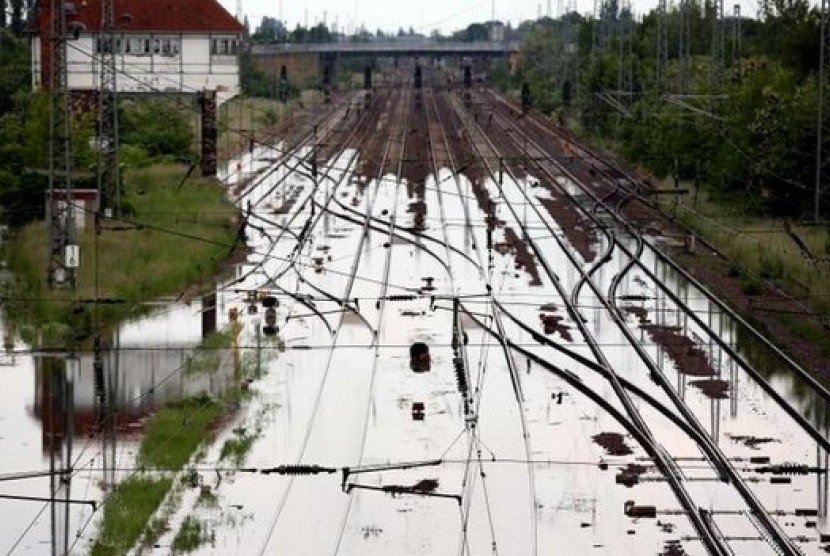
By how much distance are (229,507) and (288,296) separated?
44.5 ft

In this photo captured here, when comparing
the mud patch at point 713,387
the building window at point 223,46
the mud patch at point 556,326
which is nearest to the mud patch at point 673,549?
the mud patch at point 713,387

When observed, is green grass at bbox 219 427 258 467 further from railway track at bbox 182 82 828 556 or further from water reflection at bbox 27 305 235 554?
water reflection at bbox 27 305 235 554

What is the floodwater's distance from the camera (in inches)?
711

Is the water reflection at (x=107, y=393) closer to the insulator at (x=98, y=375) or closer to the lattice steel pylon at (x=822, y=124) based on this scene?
the insulator at (x=98, y=375)

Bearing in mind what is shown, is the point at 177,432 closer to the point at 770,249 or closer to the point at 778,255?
the point at 778,255

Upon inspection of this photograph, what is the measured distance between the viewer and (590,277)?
34.4 m

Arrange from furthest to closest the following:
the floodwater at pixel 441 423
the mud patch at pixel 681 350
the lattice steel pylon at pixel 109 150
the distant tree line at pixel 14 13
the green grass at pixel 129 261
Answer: the distant tree line at pixel 14 13, the lattice steel pylon at pixel 109 150, the green grass at pixel 129 261, the mud patch at pixel 681 350, the floodwater at pixel 441 423

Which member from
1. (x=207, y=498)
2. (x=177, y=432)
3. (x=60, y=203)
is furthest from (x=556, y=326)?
(x=207, y=498)

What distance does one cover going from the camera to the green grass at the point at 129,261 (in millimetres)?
29391

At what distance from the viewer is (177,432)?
2214 cm

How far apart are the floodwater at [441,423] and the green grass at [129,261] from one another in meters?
0.88

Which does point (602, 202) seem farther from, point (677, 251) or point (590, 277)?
point (590, 277)

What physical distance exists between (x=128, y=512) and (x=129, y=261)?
51.5 feet

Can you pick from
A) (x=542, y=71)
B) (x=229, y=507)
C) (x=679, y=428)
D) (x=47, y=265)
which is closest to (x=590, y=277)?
(x=47, y=265)
